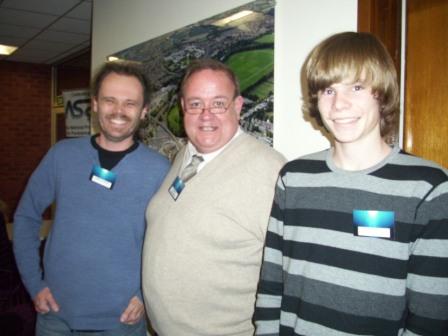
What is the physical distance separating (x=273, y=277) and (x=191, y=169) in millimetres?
594

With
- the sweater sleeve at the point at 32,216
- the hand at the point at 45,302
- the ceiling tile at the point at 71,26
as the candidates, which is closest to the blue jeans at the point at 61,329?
→ the hand at the point at 45,302

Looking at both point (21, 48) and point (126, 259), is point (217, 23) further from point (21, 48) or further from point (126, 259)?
point (21, 48)

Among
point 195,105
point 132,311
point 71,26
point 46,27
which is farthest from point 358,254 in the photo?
point 46,27

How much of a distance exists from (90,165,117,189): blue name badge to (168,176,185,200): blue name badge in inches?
13.4

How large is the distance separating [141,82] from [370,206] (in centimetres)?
137

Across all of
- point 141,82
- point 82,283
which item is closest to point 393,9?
point 141,82

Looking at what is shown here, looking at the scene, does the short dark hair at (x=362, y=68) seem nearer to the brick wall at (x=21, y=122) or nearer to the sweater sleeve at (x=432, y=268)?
the sweater sleeve at (x=432, y=268)

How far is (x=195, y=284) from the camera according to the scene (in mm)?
1314

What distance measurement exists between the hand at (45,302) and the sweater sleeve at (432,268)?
1.53 metres

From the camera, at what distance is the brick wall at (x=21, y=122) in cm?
695

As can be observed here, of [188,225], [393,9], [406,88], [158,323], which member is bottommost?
[158,323]

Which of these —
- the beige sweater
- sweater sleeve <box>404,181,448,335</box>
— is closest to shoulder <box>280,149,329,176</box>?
the beige sweater

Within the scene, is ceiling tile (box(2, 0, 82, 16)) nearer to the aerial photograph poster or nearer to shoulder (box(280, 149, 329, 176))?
the aerial photograph poster

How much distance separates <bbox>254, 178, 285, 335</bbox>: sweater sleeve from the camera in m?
1.17
